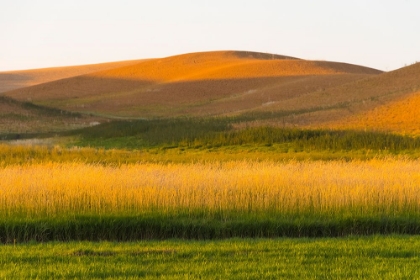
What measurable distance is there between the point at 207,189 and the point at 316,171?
554 centimetres

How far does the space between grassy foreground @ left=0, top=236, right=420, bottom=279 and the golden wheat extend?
2.86 meters

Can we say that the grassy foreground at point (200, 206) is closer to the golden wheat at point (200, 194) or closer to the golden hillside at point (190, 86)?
the golden wheat at point (200, 194)

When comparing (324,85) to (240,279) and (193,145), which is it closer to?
(193,145)

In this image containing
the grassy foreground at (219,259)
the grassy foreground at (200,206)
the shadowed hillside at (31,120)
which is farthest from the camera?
the shadowed hillside at (31,120)

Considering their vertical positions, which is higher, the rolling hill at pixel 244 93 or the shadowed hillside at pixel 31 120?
the rolling hill at pixel 244 93

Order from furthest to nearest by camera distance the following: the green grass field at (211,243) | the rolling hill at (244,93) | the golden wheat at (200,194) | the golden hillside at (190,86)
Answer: the golden hillside at (190,86)
the rolling hill at (244,93)
the golden wheat at (200,194)
the green grass field at (211,243)

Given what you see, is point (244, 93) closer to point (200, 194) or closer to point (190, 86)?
point (190, 86)

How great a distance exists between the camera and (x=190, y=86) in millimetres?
112125

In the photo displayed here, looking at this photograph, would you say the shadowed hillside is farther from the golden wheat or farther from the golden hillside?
the golden wheat

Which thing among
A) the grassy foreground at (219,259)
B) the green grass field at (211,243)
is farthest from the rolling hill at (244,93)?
the grassy foreground at (219,259)

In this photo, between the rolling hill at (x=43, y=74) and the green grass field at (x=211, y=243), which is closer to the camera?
the green grass field at (x=211, y=243)

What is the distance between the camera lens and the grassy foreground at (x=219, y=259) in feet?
31.6

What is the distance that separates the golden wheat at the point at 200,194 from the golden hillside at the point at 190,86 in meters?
52.8

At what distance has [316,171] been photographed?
68.6ft
